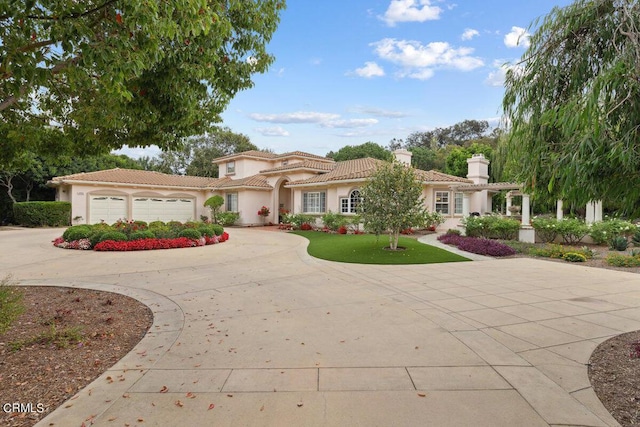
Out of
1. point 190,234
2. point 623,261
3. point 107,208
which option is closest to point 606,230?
point 623,261

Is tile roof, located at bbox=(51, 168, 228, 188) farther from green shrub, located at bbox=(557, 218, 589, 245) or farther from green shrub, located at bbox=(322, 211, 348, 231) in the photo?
green shrub, located at bbox=(557, 218, 589, 245)

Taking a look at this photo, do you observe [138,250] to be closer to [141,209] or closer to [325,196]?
[325,196]

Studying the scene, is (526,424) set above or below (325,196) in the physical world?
below

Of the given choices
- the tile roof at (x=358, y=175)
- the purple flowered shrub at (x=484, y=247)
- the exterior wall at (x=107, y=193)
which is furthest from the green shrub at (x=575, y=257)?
the exterior wall at (x=107, y=193)

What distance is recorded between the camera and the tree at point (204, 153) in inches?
1777

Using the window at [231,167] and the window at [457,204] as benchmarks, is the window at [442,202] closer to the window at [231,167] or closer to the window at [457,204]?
the window at [457,204]

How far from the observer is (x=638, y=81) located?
115 inches

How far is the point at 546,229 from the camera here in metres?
16.2

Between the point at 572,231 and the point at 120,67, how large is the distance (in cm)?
1807

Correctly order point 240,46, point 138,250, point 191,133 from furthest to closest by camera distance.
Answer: point 138,250 < point 191,133 < point 240,46

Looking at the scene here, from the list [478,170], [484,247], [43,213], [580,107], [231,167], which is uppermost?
[231,167]

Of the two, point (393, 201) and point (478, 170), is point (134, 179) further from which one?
point (478, 170)

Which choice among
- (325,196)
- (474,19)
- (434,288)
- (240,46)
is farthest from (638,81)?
(325,196)

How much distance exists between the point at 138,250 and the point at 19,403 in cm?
1165
